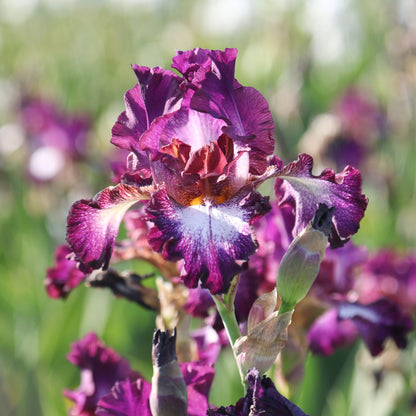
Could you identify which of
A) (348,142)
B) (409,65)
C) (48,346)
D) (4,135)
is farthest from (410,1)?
(48,346)

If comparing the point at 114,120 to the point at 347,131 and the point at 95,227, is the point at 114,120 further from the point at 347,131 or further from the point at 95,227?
the point at 95,227

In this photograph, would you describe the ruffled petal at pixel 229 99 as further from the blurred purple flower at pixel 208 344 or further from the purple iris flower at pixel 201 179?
the blurred purple flower at pixel 208 344

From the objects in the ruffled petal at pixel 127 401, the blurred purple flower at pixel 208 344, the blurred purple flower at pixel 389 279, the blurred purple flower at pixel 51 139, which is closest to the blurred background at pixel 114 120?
the blurred purple flower at pixel 51 139

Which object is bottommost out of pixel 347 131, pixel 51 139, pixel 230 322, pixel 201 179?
pixel 230 322

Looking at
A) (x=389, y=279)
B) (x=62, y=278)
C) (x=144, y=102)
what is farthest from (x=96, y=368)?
(x=389, y=279)

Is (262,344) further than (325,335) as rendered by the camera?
No

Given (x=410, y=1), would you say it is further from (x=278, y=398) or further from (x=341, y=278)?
(x=278, y=398)

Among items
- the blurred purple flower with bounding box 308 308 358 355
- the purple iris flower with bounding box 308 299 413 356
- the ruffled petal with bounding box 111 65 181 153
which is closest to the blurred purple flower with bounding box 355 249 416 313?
the blurred purple flower with bounding box 308 308 358 355
